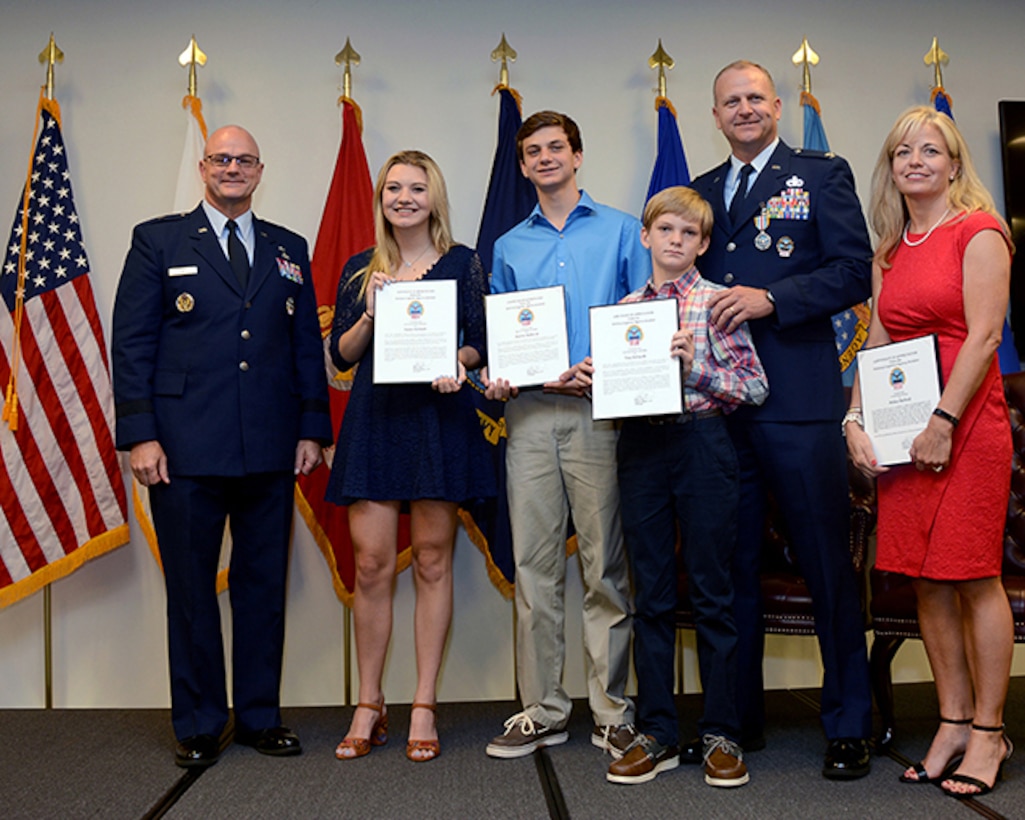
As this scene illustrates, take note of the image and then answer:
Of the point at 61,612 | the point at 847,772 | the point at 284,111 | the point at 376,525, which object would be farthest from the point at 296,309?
the point at 847,772

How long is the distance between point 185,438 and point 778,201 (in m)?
1.84

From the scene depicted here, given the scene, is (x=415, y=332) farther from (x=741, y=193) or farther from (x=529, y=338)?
(x=741, y=193)

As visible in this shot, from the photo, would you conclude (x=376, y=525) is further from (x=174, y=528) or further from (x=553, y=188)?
(x=553, y=188)

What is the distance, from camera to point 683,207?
2436 mm

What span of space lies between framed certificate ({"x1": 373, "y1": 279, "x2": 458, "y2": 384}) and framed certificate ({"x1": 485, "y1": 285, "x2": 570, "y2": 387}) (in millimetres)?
126

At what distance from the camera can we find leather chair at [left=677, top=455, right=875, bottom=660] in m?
2.82

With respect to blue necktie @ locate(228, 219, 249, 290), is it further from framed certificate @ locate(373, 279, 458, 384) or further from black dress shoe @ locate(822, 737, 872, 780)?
black dress shoe @ locate(822, 737, 872, 780)

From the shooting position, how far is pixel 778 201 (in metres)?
2.54

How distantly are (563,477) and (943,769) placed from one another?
4.14 ft

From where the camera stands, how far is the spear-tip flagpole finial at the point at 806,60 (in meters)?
3.88

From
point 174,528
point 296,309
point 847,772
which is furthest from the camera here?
point 296,309

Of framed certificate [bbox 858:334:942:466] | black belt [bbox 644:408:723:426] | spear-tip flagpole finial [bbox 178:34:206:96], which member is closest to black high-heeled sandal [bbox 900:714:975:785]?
framed certificate [bbox 858:334:942:466]

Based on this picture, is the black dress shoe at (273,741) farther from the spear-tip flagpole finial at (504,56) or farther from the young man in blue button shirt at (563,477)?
the spear-tip flagpole finial at (504,56)

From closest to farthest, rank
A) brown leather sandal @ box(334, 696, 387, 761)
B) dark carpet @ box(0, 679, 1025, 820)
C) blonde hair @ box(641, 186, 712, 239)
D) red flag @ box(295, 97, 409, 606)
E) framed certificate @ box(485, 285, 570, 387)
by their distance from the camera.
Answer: dark carpet @ box(0, 679, 1025, 820), blonde hair @ box(641, 186, 712, 239), framed certificate @ box(485, 285, 570, 387), brown leather sandal @ box(334, 696, 387, 761), red flag @ box(295, 97, 409, 606)
